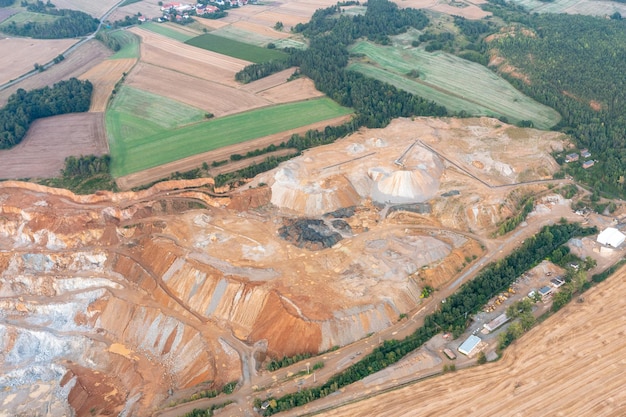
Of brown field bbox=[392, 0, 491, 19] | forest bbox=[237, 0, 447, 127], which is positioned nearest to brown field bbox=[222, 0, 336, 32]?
forest bbox=[237, 0, 447, 127]

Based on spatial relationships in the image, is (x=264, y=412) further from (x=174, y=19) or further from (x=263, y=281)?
(x=174, y=19)

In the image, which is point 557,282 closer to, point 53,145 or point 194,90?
point 194,90

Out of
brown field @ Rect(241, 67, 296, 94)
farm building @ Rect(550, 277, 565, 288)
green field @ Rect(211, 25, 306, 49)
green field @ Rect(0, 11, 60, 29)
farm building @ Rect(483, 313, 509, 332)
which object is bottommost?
farm building @ Rect(483, 313, 509, 332)

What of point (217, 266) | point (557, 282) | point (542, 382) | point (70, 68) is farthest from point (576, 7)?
point (217, 266)

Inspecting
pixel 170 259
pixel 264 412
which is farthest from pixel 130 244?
pixel 264 412

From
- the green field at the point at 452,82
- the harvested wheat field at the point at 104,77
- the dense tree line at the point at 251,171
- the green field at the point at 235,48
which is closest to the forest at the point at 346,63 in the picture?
the green field at the point at 452,82

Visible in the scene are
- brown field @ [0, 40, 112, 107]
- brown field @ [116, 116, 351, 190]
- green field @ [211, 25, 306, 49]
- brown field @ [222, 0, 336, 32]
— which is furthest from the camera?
brown field @ [222, 0, 336, 32]

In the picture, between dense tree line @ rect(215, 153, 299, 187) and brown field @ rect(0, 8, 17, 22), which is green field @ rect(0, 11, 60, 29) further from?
dense tree line @ rect(215, 153, 299, 187)
